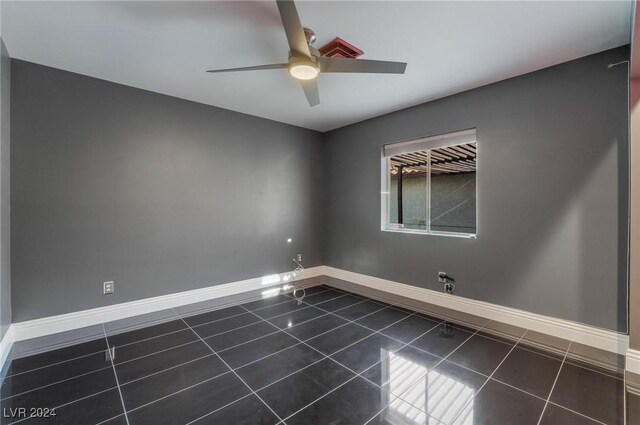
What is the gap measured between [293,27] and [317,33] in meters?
0.59

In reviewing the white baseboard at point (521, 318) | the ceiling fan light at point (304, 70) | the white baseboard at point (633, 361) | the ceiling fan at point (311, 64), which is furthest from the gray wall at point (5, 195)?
the white baseboard at point (633, 361)

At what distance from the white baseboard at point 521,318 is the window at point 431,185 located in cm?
77

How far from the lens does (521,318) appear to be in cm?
274


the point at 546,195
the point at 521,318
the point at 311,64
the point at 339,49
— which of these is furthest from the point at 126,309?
the point at 546,195

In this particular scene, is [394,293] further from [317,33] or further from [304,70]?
[317,33]

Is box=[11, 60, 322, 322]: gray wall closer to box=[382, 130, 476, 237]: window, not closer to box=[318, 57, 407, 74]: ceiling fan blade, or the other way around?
box=[382, 130, 476, 237]: window

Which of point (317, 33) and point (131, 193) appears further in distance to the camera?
point (131, 193)

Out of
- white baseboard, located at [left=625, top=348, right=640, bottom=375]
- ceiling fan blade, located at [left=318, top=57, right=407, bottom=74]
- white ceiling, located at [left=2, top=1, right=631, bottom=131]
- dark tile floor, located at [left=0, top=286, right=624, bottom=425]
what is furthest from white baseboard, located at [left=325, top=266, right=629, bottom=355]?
ceiling fan blade, located at [left=318, top=57, right=407, bottom=74]

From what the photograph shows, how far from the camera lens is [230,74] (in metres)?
2.74

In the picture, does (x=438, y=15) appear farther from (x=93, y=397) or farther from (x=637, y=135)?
(x=93, y=397)

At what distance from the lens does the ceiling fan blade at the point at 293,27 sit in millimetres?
1419

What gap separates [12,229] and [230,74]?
7.90 feet

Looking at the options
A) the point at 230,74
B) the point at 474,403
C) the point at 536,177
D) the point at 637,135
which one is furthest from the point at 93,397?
the point at 637,135

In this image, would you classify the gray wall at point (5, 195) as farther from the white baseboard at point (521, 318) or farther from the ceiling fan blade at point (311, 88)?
the white baseboard at point (521, 318)
